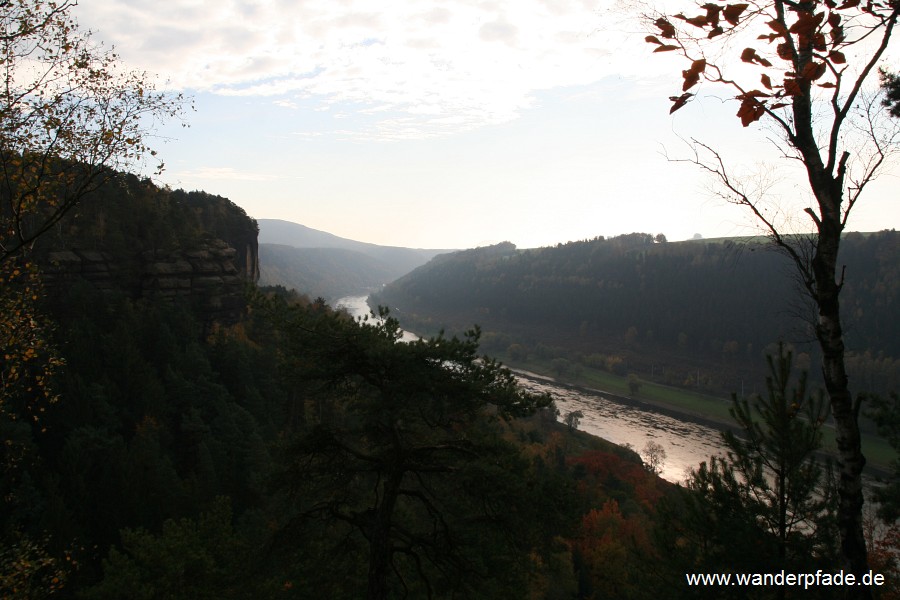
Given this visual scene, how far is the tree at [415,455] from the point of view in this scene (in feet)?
26.9

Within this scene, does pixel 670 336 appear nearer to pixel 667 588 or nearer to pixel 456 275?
pixel 456 275

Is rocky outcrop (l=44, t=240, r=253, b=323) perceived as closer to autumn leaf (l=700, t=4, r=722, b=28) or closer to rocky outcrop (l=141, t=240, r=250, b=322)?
rocky outcrop (l=141, t=240, r=250, b=322)

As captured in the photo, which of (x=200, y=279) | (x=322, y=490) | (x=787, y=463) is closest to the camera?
(x=322, y=490)

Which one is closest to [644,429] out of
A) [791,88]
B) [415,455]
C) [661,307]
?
[415,455]

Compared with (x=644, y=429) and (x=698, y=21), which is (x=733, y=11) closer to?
(x=698, y=21)

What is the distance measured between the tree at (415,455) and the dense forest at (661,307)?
71.5m

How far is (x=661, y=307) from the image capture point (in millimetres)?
121375

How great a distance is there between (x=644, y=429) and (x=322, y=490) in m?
59.0

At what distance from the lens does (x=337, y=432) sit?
30.1 ft

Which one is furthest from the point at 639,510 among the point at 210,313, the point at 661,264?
the point at 661,264

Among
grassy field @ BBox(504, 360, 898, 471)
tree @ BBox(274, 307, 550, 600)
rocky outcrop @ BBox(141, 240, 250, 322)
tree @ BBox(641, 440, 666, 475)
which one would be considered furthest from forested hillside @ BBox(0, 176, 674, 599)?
grassy field @ BBox(504, 360, 898, 471)

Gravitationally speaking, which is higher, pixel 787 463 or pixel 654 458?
pixel 787 463

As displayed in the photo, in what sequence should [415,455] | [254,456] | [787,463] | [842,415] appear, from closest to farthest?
[842,415], [415,455], [787,463], [254,456]

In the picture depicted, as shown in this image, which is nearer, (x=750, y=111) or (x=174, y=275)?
(x=750, y=111)
